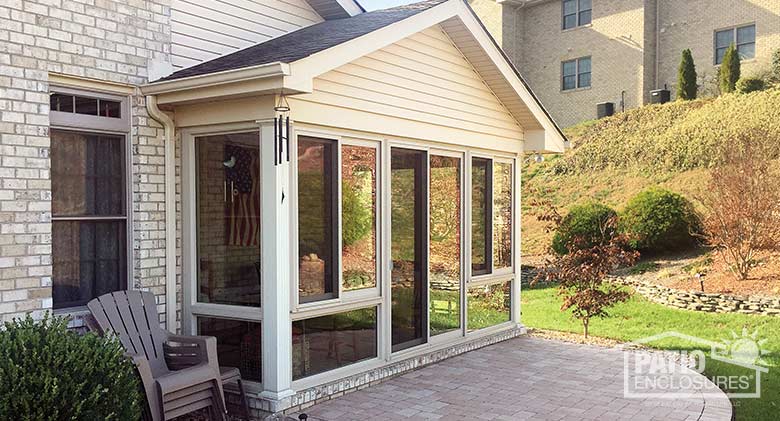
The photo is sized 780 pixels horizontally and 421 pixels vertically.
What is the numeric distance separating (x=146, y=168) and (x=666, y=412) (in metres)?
4.83

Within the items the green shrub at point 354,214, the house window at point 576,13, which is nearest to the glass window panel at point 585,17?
the house window at point 576,13

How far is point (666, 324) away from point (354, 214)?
613 centimetres

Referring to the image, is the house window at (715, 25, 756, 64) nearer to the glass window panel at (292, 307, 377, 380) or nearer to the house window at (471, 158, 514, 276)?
the house window at (471, 158, 514, 276)

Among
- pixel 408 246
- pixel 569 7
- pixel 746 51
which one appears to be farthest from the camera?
pixel 569 7

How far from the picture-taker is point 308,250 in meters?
5.85

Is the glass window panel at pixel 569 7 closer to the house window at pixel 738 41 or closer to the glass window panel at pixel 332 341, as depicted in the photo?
the house window at pixel 738 41

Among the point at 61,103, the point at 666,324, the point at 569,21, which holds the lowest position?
the point at 666,324

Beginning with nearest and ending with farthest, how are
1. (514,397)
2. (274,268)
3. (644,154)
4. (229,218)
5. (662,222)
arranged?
(274,268) < (229,218) < (514,397) < (662,222) < (644,154)

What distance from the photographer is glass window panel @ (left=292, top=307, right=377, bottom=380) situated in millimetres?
5762

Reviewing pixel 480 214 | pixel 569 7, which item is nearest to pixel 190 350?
pixel 480 214

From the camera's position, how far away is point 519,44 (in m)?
26.0

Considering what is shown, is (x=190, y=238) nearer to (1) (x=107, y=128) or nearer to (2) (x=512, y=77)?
(1) (x=107, y=128)

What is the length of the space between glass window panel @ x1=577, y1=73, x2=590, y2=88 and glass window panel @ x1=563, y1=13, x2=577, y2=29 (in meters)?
1.91

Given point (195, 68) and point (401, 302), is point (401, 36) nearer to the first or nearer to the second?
point (195, 68)
